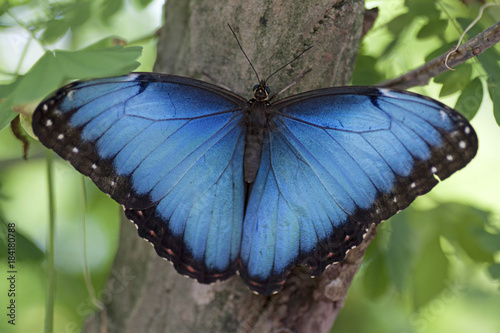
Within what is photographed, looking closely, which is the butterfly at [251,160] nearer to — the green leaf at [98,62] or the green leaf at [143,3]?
the green leaf at [98,62]

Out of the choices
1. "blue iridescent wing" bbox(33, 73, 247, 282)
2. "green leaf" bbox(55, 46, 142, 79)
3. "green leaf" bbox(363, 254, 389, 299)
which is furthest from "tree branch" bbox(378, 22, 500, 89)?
"green leaf" bbox(55, 46, 142, 79)

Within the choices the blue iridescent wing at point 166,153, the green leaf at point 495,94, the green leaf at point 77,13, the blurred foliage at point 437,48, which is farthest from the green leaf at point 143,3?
the green leaf at point 495,94

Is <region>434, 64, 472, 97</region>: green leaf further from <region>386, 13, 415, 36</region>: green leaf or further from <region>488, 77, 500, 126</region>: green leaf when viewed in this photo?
<region>386, 13, 415, 36</region>: green leaf

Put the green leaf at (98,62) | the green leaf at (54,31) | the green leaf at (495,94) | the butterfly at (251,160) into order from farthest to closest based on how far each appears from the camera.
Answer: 1. the green leaf at (54,31)
2. the green leaf at (495,94)
3. the butterfly at (251,160)
4. the green leaf at (98,62)

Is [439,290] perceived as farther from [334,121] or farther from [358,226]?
[334,121]

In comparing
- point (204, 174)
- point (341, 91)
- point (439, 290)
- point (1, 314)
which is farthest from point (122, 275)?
point (439, 290)

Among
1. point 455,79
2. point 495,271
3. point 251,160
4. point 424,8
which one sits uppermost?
point 424,8

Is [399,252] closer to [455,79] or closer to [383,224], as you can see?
[383,224]

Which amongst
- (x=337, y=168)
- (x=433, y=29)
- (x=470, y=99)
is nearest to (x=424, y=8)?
(x=433, y=29)
